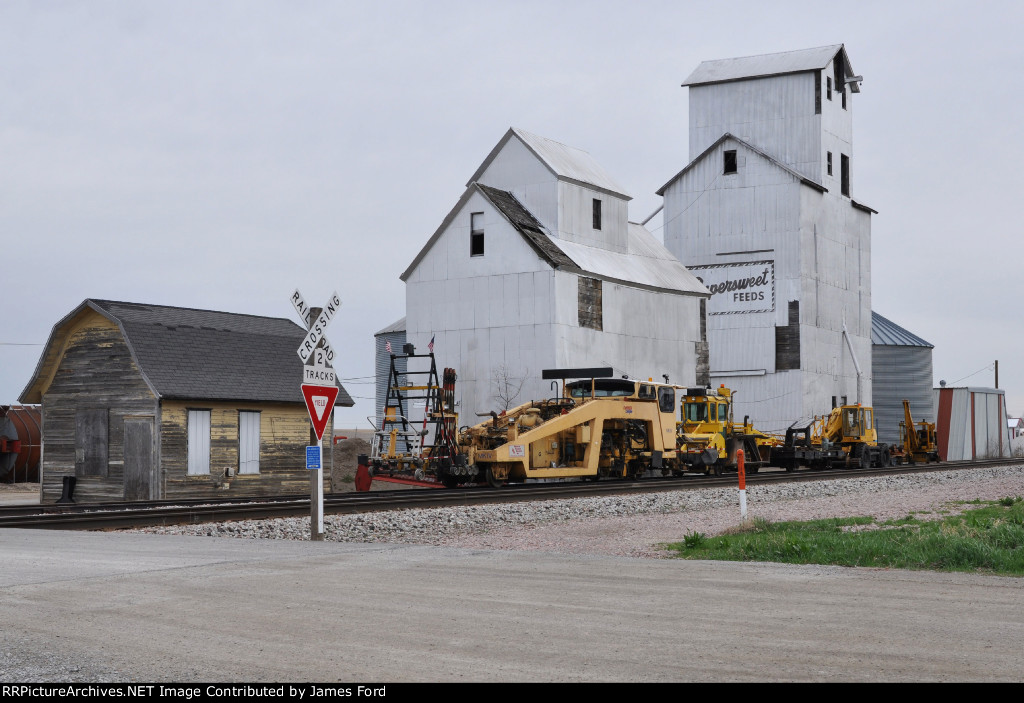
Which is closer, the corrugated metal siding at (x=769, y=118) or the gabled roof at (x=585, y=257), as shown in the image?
the gabled roof at (x=585, y=257)

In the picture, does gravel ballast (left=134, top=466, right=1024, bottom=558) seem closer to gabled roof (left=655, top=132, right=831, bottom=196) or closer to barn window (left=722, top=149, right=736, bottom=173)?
gabled roof (left=655, top=132, right=831, bottom=196)

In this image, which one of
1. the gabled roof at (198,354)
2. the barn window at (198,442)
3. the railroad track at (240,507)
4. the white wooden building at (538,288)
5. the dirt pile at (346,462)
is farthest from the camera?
the white wooden building at (538,288)

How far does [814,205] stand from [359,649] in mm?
47983

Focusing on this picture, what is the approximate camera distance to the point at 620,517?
19109mm

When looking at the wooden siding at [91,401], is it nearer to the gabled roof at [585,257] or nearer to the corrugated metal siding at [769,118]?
the gabled roof at [585,257]

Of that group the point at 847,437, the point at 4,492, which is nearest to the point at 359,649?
the point at 4,492

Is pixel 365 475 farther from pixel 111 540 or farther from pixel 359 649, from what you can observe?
pixel 359 649

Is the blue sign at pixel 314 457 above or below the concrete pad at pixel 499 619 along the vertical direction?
above

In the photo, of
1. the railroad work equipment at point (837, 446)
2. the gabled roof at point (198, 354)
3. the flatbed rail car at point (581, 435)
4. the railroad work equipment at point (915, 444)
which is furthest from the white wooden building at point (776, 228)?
the gabled roof at point (198, 354)

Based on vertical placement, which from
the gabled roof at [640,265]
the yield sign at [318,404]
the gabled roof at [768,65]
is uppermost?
the gabled roof at [768,65]

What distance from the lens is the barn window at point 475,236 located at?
4103 centimetres

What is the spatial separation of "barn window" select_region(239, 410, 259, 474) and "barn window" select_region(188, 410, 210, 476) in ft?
3.84

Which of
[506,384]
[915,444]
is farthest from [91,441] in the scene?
[915,444]

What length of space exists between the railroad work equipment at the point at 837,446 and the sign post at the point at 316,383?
29.3m
